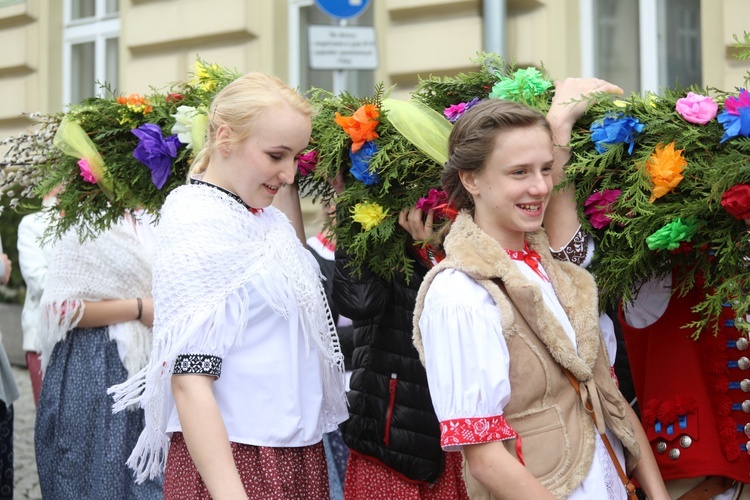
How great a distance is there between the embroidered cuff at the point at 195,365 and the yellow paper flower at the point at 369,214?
788 millimetres

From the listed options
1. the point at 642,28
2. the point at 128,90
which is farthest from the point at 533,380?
the point at 128,90

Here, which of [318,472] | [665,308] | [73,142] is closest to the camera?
[318,472]

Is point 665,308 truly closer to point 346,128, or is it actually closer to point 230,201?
point 346,128

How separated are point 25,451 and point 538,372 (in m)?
5.66

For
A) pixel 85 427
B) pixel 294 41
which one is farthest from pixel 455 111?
pixel 294 41

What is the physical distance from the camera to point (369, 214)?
126 inches

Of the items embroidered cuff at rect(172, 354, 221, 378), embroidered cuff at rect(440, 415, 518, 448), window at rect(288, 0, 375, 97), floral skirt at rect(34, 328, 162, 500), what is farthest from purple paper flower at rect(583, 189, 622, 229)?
window at rect(288, 0, 375, 97)

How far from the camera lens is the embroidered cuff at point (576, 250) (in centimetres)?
288

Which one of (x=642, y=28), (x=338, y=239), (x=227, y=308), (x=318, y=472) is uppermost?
(x=642, y=28)

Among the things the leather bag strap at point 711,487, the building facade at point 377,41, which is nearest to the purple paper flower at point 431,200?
the leather bag strap at point 711,487

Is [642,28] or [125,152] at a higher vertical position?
[642,28]

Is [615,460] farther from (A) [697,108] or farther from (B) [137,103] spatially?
(B) [137,103]

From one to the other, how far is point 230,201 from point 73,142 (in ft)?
3.91

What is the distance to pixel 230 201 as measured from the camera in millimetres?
2752
